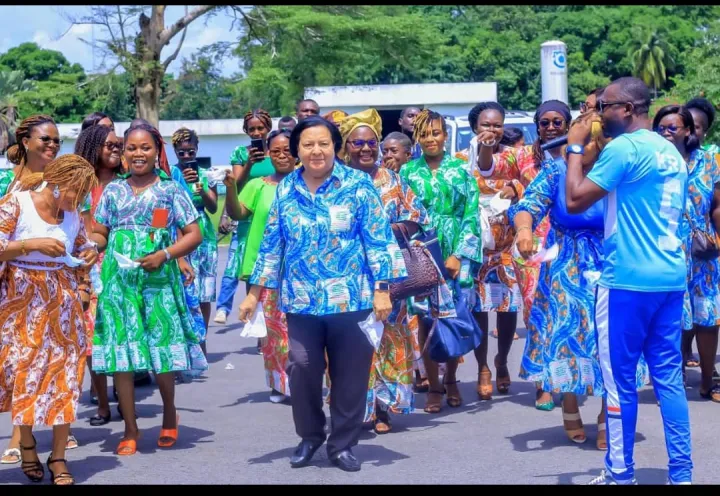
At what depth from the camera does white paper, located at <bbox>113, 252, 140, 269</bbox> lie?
654 centimetres

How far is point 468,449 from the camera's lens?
6.64 m

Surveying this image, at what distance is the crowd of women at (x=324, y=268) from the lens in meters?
6.01

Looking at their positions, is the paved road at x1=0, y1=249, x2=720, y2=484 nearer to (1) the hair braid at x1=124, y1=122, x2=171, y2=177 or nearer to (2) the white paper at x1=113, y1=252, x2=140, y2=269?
(2) the white paper at x1=113, y1=252, x2=140, y2=269

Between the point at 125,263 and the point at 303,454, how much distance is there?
59.7 inches

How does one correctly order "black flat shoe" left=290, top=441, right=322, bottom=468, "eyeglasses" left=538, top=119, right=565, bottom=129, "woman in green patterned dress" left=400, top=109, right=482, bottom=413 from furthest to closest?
"woman in green patterned dress" left=400, top=109, right=482, bottom=413 < "eyeglasses" left=538, top=119, right=565, bottom=129 < "black flat shoe" left=290, top=441, right=322, bottom=468

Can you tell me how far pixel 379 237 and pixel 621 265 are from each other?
56.6 inches

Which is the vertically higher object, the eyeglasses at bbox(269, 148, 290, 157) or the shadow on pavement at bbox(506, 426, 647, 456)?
the eyeglasses at bbox(269, 148, 290, 157)

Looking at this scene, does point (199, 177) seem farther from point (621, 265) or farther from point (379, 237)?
point (621, 265)

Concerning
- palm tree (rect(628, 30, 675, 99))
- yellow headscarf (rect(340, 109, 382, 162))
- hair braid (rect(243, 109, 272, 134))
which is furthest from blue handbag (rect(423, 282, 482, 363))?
palm tree (rect(628, 30, 675, 99))

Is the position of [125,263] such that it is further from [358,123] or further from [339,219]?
[358,123]

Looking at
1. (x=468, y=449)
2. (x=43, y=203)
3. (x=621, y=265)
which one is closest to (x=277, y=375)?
(x=468, y=449)

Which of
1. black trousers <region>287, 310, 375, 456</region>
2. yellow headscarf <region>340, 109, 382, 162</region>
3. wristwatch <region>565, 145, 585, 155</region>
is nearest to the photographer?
wristwatch <region>565, 145, 585, 155</region>

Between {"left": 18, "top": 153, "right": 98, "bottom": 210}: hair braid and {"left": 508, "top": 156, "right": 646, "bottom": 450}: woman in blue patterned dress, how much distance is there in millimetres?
2380

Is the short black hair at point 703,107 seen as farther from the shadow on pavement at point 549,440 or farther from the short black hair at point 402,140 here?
the shadow on pavement at point 549,440
